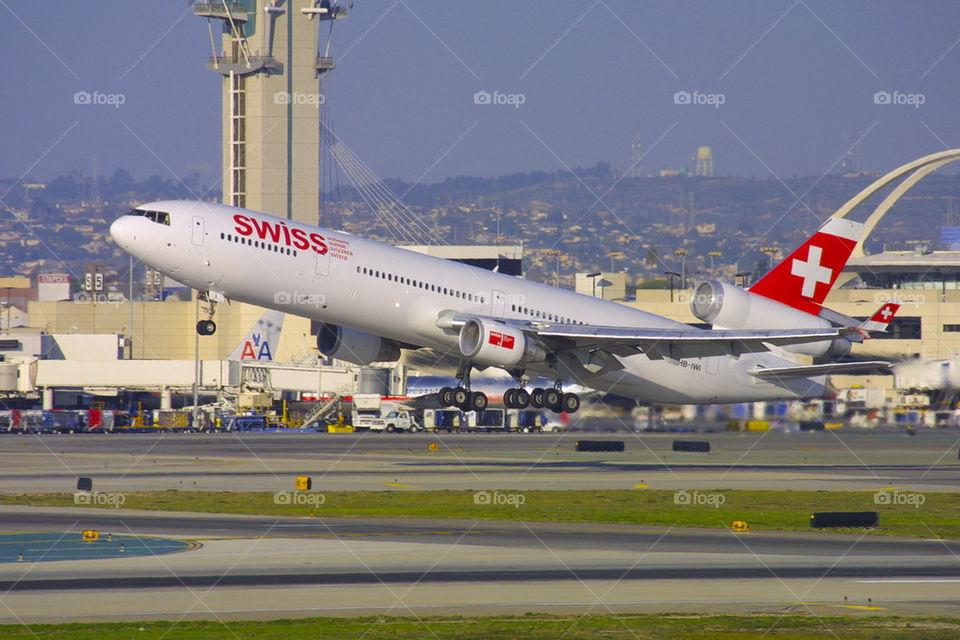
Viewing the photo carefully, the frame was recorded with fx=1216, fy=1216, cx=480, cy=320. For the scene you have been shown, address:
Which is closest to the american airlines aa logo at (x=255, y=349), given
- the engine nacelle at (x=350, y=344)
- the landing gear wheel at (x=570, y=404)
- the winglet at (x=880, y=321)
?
the engine nacelle at (x=350, y=344)

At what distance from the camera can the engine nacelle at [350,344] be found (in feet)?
170

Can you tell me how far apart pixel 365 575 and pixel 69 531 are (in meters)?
11.6

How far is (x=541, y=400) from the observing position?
171ft

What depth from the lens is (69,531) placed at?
3409cm

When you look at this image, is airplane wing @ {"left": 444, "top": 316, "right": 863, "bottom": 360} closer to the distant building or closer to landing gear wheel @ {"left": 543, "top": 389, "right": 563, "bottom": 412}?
landing gear wheel @ {"left": 543, "top": 389, "right": 563, "bottom": 412}

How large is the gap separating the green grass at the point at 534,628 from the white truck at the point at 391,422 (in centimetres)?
7178

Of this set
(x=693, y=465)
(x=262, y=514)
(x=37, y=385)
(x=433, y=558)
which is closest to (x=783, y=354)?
(x=693, y=465)

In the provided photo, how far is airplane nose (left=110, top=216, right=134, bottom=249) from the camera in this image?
139 ft

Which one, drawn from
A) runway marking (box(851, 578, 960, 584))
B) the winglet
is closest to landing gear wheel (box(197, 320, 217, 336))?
the winglet

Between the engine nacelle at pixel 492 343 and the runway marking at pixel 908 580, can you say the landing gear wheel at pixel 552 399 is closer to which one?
the engine nacelle at pixel 492 343

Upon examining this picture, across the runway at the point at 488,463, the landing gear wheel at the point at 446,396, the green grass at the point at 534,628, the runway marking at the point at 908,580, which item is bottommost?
the runway at the point at 488,463

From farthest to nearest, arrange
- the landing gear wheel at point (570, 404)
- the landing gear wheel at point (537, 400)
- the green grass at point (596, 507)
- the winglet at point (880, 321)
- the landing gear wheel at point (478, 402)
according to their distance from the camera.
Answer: the landing gear wheel at point (570, 404) < the landing gear wheel at point (537, 400) < the landing gear wheel at point (478, 402) < the winglet at point (880, 321) < the green grass at point (596, 507)

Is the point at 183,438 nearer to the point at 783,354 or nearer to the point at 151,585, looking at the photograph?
the point at 783,354

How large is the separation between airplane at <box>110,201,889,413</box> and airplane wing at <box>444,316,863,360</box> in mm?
82
